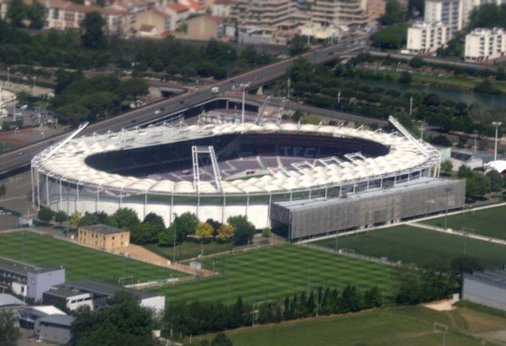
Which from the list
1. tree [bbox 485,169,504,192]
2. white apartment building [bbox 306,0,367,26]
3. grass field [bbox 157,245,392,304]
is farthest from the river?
grass field [bbox 157,245,392,304]

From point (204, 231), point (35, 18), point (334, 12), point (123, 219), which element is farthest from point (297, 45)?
point (204, 231)

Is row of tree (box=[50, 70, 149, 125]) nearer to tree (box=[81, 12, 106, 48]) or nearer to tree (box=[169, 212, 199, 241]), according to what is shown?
tree (box=[81, 12, 106, 48])

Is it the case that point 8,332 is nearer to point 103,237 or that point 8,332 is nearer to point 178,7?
point 103,237

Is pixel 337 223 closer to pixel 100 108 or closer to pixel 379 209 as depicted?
pixel 379 209

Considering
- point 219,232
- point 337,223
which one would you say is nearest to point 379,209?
point 337,223

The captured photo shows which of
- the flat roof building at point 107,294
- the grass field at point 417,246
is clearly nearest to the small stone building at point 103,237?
the grass field at point 417,246

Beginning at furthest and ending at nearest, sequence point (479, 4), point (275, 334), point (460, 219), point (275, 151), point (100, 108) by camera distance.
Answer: point (479, 4), point (100, 108), point (275, 151), point (460, 219), point (275, 334)
